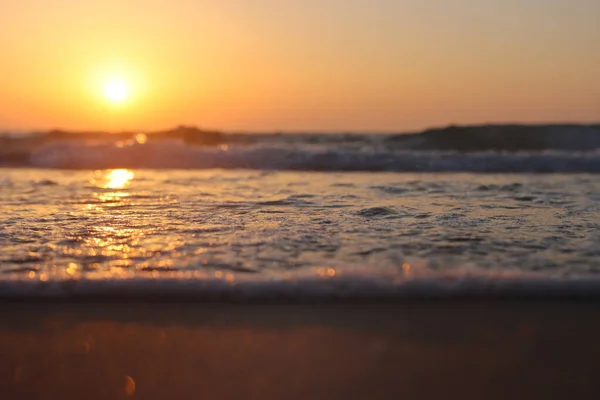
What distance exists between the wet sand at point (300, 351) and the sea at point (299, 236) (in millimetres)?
136

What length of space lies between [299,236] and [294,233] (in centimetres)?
10

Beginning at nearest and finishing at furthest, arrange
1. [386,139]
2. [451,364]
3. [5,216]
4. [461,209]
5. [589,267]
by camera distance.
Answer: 1. [451,364]
2. [589,267]
3. [5,216]
4. [461,209]
5. [386,139]

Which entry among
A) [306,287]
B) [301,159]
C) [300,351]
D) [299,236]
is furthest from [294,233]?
[301,159]

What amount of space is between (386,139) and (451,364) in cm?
1508

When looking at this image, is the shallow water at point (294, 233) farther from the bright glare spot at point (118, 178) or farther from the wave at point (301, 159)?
the wave at point (301, 159)

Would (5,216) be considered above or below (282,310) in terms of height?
above

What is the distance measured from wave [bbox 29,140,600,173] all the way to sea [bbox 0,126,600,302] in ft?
3.20

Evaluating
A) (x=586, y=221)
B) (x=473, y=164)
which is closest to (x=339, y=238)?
(x=586, y=221)

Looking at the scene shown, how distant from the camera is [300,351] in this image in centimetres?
212

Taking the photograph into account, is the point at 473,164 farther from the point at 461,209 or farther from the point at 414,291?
the point at 414,291

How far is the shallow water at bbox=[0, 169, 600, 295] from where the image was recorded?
2.83 metres

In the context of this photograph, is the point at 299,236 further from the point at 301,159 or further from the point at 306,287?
the point at 301,159

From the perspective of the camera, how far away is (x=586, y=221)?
4.09 m

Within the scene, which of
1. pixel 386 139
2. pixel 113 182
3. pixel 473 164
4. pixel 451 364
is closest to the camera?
pixel 451 364
